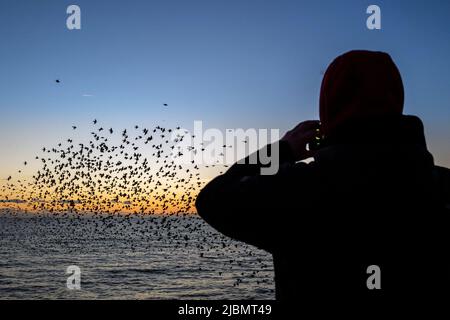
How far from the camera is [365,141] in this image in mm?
1606

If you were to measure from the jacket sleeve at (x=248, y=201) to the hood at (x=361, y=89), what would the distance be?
0.84ft

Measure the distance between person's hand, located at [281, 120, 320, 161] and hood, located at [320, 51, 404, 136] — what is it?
14 centimetres

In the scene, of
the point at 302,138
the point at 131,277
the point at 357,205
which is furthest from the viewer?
the point at 131,277

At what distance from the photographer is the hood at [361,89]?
1.62 m

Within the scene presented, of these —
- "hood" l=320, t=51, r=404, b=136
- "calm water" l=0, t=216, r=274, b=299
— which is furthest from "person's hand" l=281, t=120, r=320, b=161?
"calm water" l=0, t=216, r=274, b=299

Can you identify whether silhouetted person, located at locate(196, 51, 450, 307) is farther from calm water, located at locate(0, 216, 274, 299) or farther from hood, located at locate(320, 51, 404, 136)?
calm water, located at locate(0, 216, 274, 299)

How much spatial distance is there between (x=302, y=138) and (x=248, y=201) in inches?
16.7

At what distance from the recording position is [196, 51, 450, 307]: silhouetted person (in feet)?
5.16

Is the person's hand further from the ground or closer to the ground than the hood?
closer to the ground

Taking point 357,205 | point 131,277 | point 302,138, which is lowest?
point 131,277

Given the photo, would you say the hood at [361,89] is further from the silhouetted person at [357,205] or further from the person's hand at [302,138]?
the person's hand at [302,138]

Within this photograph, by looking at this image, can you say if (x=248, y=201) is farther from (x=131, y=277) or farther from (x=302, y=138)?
(x=131, y=277)

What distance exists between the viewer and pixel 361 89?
164 centimetres

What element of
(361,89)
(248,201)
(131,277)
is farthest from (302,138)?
(131,277)
